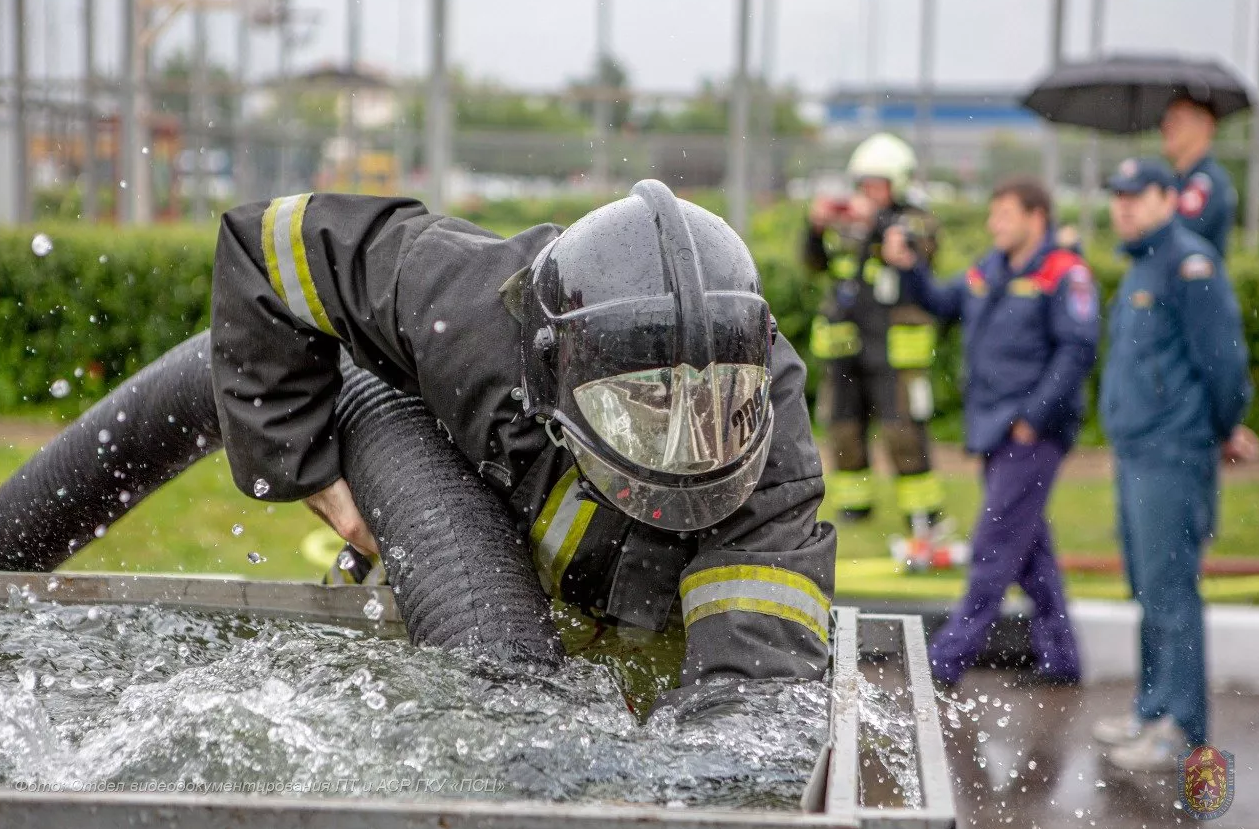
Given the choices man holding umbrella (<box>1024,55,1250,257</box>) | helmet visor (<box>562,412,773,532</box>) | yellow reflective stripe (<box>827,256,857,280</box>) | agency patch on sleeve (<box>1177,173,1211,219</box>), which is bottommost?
helmet visor (<box>562,412,773,532</box>)

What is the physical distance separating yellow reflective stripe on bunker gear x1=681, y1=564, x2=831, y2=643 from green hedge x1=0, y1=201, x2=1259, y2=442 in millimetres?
7374

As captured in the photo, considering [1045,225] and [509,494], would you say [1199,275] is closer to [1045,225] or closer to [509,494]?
[1045,225]

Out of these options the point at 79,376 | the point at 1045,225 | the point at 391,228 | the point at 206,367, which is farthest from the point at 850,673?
the point at 79,376

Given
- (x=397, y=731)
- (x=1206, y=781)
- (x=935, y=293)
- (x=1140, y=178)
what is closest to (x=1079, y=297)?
(x=1140, y=178)

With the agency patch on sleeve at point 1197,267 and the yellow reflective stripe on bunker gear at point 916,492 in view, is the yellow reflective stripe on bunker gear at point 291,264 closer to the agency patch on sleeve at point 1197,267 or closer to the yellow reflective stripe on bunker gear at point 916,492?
the agency patch on sleeve at point 1197,267

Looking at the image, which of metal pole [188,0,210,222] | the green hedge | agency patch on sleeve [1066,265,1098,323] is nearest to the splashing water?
agency patch on sleeve [1066,265,1098,323]

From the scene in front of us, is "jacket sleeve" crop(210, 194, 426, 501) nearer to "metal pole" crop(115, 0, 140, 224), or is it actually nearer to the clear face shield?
the clear face shield

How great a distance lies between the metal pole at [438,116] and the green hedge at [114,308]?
1.72m

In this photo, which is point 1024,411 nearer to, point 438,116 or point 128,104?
point 438,116

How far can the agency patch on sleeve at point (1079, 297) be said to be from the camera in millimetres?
5484

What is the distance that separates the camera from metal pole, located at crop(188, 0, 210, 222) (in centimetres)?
1229

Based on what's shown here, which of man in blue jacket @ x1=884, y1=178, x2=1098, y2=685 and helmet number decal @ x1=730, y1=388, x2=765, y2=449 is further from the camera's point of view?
man in blue jacket @ x1=884, y1=178, x2=1098, y2=685

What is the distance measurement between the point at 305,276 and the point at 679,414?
959 millimetres

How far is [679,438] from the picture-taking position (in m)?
2.31
